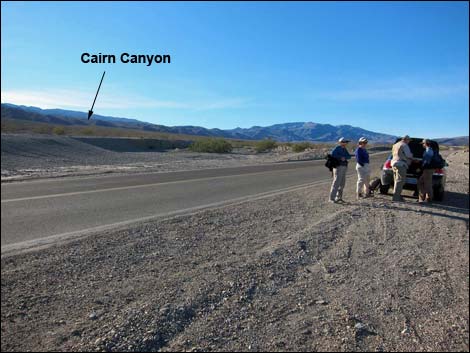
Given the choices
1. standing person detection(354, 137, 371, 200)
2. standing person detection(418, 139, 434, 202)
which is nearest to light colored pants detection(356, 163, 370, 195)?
standing person detection(354, 137, 371, 200)

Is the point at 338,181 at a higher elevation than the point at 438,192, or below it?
higher

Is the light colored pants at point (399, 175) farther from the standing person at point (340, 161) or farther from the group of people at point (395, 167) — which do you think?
the standing person at point (340, 161)

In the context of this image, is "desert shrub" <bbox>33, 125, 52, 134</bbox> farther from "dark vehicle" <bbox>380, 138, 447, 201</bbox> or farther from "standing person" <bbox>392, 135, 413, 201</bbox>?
"dark vehicle" <bbox>380, 138, 447, 201</bbox>

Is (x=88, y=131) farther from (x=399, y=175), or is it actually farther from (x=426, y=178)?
(x=426, y=178)

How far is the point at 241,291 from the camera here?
4.09 m

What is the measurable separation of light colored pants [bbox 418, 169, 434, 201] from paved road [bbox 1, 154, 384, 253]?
4335 millimetres

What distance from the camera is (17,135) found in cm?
235

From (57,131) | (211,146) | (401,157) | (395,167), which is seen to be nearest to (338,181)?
(395,167)

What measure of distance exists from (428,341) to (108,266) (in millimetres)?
3228

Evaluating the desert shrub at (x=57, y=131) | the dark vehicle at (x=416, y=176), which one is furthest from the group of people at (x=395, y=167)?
the desert shrub at (x=57, y=131)

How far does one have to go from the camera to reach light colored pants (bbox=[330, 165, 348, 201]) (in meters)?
9.52

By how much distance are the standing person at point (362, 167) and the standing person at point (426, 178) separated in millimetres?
1254

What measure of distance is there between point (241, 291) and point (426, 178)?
23.6 ft

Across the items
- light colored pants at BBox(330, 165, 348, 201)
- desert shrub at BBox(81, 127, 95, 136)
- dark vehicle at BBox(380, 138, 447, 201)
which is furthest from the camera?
dark vehicle at BBox(380, 138, 447, 201)
